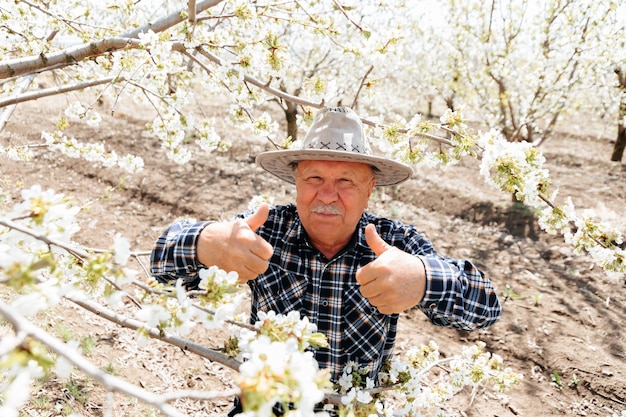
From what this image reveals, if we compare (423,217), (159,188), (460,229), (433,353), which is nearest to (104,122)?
(159,188)

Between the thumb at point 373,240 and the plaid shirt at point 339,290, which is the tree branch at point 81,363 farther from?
the plaid shirt at point 339,290

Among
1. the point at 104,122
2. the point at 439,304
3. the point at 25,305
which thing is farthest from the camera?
the point at 104,122

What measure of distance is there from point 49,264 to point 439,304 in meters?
1.39

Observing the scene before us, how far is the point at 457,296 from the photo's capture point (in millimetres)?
1714

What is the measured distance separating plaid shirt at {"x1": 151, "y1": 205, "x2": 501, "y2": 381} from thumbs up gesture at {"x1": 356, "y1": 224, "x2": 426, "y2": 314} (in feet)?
0.97

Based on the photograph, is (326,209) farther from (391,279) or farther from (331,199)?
(391,279)

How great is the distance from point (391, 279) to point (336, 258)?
0.59 metres

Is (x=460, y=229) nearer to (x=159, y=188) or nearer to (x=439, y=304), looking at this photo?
(x=159, y=188)

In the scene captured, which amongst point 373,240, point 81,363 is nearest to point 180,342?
point 81,363

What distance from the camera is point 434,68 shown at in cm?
1491

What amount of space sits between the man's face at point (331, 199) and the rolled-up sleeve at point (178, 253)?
51 cm

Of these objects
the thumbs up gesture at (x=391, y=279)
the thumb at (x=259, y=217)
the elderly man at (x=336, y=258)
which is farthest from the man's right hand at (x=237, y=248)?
the thumbs up gesture at (x=391, y=279)

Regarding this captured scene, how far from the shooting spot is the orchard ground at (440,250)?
11.1 ft

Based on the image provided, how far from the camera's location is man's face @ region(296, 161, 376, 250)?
6.29ft
